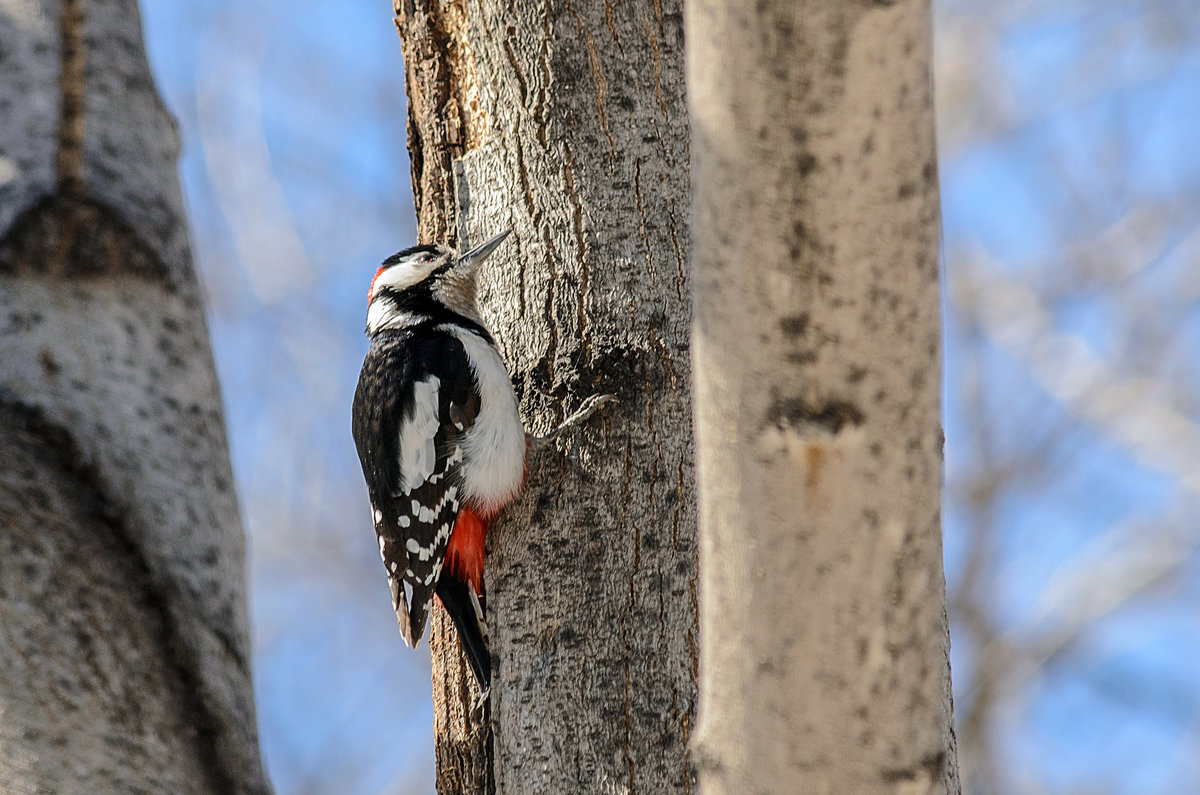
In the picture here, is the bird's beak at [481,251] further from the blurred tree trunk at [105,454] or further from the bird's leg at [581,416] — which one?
the blurred tree trunk at [105,454]

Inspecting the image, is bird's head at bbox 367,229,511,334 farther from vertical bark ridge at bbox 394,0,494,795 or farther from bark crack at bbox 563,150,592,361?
bark crack at bbox 563,150,592,361

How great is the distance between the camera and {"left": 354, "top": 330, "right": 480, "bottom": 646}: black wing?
10.7ft

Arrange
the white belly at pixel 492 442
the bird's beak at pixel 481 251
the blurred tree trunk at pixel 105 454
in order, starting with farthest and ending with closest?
1. the white belly at pixel 492 442
2. the bird's beak at pixel 481 251
3. the blurred tree trunk at pixel 105 454

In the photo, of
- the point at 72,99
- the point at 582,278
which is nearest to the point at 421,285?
the point at 582,278

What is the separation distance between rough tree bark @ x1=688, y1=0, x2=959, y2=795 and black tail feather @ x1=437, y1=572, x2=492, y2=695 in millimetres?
1378

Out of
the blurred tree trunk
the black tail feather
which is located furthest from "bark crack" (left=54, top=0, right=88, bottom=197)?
the black tail feather

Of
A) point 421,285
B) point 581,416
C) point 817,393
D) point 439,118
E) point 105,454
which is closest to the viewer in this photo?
point 817,393

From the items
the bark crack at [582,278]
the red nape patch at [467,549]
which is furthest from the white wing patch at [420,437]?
the bark crack at [582,278]

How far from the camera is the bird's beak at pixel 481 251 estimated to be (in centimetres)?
276

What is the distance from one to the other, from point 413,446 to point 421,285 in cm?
58

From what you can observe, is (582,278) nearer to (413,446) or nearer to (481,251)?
(481,251)

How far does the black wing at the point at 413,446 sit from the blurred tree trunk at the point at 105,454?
5.70ft

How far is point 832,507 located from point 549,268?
1.66 m

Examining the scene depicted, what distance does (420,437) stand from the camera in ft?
11.5
